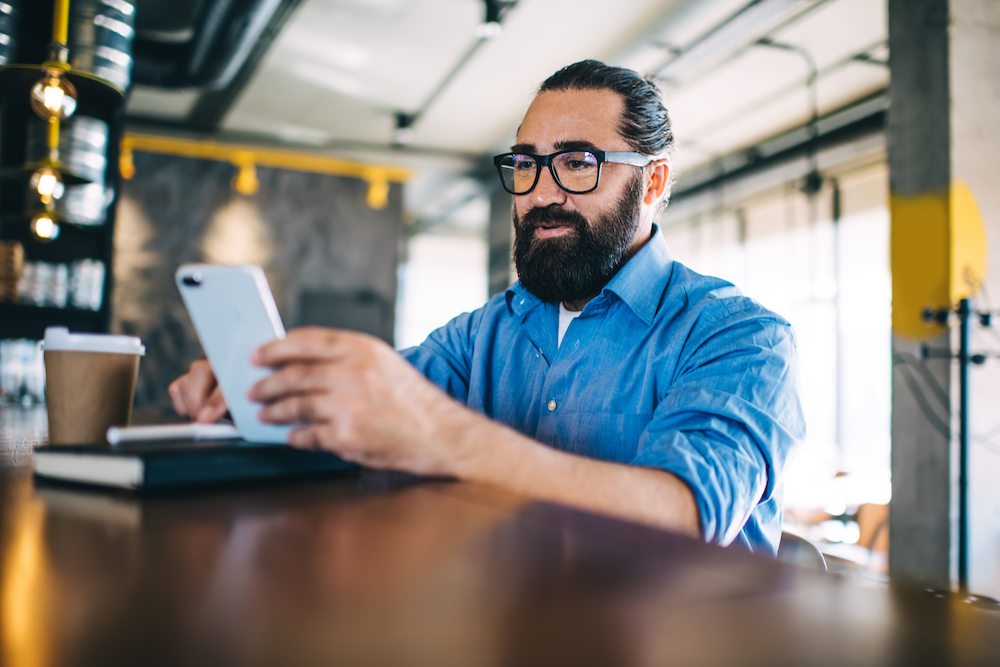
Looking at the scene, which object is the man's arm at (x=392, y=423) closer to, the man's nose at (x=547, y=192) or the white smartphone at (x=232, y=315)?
the white smartphone at (x=232, y=315)

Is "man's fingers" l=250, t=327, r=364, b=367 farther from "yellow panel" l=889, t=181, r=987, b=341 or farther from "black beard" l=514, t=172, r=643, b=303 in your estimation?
"yellow panel" l=889, t=181, r=987, b=341

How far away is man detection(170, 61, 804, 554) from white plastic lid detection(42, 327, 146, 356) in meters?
0.11

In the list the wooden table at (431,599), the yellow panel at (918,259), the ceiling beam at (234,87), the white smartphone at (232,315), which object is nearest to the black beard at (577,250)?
the white smartphone at (232,315)

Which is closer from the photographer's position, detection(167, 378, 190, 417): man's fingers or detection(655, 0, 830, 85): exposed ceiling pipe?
detection(167, 378, 190, 417): man's fingers

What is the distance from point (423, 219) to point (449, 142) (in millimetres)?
3112

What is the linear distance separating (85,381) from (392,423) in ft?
1.54

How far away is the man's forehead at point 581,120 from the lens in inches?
53.7

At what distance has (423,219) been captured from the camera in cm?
934

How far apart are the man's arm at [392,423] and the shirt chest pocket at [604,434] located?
44cm

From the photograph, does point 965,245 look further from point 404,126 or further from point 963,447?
point 404,126

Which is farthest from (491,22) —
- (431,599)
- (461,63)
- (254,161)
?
(431,599)

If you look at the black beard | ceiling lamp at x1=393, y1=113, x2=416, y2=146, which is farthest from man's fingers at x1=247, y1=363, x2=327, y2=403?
ceiling lamp at x1=393, y1=113, x2=416, y2=146

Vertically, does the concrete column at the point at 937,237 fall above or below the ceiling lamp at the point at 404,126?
below

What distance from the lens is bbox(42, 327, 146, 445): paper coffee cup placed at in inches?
33.7
